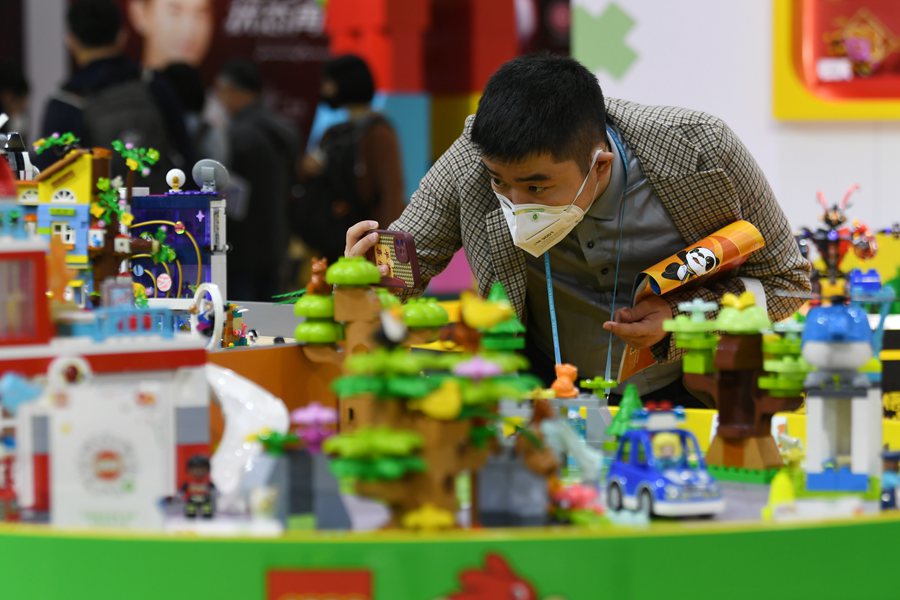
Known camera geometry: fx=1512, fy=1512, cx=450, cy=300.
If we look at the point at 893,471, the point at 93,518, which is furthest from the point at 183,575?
the point at 893,471

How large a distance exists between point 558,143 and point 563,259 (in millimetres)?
A: 493

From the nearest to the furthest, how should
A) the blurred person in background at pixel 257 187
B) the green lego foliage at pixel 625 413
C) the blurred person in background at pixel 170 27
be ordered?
1. the green lego foliage at pixel 625 413
2. the blurred person in background at pixel 257 187
3. the blurred person in background at pixel 170 27

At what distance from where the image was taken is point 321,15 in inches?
391

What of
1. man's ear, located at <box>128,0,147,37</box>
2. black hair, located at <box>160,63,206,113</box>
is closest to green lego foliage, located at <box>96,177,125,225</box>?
black hair, located at <box>160,63,206,113</box>

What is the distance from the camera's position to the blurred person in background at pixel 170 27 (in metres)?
9.44

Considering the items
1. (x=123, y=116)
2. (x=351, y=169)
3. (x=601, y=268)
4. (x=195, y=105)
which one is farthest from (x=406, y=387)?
(x=195, y=105)

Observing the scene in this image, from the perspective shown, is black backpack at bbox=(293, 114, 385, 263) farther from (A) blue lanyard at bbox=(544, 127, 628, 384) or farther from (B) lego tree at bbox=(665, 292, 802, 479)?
(B) lego tree at bbox=(665, 292, 802, 479)

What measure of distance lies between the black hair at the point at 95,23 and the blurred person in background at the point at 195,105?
1.54 meters

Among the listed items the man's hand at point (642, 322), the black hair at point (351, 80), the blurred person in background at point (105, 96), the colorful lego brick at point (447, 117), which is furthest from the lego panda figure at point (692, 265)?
the colorful lego brick at point (447, 117)

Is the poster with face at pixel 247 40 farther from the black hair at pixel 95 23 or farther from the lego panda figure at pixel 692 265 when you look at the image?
the lego panda figure at pixel 692 265

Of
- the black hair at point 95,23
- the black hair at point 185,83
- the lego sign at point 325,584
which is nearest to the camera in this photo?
the lego sign at point 325,584

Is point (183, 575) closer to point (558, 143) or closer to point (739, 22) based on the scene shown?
point (558, 143)

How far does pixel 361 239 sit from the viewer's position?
2.79 metres

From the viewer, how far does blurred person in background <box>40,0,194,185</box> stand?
5109mm
